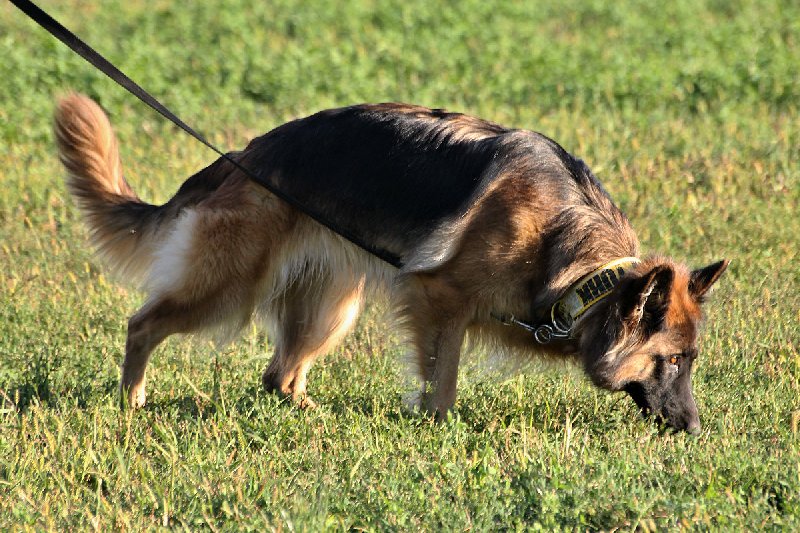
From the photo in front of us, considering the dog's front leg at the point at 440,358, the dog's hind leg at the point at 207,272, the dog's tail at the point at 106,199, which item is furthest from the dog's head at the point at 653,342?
the dog's tail at the point at 106,199

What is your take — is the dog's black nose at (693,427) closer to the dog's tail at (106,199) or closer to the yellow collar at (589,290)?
the yellow collar at (589,290)

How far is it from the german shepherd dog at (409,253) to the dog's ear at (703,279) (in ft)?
0.03

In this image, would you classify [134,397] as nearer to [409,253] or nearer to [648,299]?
[409,253]

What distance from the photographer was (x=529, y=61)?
40.8 ft

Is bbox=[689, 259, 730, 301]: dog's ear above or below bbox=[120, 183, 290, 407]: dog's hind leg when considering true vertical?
above

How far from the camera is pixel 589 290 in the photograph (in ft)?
16.5

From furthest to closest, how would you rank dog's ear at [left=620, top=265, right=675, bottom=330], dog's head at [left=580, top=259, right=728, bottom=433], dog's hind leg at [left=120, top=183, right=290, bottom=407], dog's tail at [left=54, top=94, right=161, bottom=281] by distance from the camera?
dog's tail at [left=54, top=94, right=161, bottom=281] → dog's hind leg at [left=120, top=183, right=290, bottom=407] → dog's head at [left=580, top=259, right=728, bottom=433] → dog's ear at [left=620, top=265, right=675, bottom=330]

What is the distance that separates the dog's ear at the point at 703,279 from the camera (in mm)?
4914

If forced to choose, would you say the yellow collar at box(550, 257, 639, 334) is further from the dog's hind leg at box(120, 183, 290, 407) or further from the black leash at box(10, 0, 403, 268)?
the dog's hind leg at box(120, 183, 290, 407)

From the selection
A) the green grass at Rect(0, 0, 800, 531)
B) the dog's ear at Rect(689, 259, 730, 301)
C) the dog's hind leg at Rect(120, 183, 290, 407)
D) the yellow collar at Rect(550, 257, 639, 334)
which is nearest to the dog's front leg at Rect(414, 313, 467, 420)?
the green grass at Rect(0, 0, 800, 531)

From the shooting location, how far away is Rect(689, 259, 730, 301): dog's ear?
491cm

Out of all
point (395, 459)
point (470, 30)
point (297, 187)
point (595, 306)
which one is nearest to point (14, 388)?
point (297, 187)

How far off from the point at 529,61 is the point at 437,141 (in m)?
7.33

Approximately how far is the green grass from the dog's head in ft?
0.67
